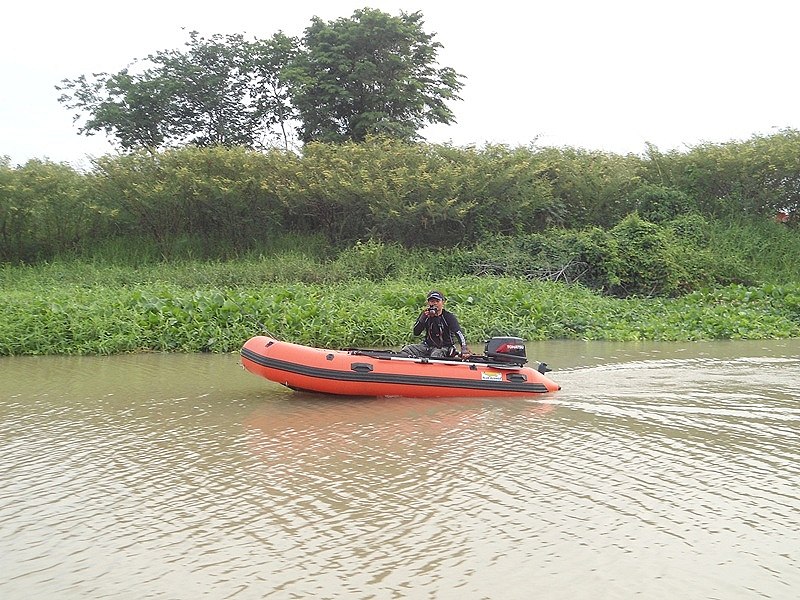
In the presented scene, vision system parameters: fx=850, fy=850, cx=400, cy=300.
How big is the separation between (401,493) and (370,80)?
16814mm

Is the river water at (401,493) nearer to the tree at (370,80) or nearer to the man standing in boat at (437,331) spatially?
the man standing in boat at (437,331)

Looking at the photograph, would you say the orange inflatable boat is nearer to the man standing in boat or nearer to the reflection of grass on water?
the man standing in boat

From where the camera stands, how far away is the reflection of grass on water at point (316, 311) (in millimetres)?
10914

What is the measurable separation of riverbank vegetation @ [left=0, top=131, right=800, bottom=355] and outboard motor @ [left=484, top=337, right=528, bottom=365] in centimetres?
428

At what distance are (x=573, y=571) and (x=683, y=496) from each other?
1.38 m

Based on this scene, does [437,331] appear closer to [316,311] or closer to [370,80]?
[316,311]

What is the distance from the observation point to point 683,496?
507 centimetres

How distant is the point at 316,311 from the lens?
11555 millimetres

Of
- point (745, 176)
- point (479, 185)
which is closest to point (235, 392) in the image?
point (479, 185)

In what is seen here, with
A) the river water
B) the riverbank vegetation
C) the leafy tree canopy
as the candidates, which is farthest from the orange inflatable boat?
the leafy tree canopy

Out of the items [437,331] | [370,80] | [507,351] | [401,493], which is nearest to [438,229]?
[370,80]

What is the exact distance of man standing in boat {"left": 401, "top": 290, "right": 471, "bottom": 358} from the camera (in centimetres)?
839

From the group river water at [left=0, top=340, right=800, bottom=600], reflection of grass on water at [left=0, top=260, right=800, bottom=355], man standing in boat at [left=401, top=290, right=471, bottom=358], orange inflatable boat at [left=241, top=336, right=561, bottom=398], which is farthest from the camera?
reflection of grass on water at [left=0, top=260, right=800, bottom=355]

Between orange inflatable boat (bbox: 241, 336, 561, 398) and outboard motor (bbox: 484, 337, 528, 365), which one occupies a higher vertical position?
outboard motor (bbox: 484, 337, 528, 365)
